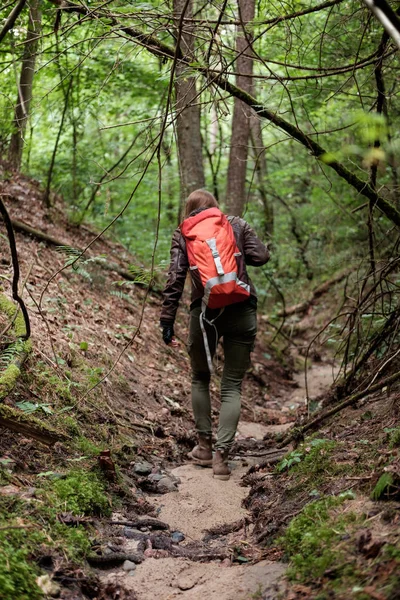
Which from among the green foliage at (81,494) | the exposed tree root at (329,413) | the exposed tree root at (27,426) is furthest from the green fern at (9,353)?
the exposed tree root at (329,413)

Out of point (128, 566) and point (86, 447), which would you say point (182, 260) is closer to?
point (86, 447)

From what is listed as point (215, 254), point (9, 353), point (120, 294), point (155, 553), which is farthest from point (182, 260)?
point (120, 294)

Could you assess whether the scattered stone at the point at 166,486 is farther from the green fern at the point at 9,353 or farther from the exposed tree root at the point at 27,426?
the green fern at the point at 9,353

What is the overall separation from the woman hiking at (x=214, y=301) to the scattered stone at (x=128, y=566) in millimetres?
1890

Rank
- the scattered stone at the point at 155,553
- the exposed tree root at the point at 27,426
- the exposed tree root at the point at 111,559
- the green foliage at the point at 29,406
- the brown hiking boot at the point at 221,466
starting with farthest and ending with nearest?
the brown hiking boot at the point at 221,466, the green foliage at the point at 29,406, the exposed tree root at the point at 27,426, the scattered stone at the point at 155,553, the exposed tree root at the point at 111,559

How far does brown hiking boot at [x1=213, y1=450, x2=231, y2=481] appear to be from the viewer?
195 inches

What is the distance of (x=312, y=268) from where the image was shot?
1642 cm

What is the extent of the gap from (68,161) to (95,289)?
3.81 meters

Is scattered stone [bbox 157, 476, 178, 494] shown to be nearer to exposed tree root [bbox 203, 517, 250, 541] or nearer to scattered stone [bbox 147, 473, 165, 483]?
scattered stone [bbox 147, 473, 165, 483]

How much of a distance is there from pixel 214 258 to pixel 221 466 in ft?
5.91

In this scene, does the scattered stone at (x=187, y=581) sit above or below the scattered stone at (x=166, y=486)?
below

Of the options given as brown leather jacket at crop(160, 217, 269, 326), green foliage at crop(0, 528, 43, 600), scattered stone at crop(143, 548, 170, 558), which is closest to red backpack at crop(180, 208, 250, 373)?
brown leather jacket at crop(160, 217, 269, 326)

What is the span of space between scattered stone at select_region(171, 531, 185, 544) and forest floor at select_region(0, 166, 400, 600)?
0.04ft

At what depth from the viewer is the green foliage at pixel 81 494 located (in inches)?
133
